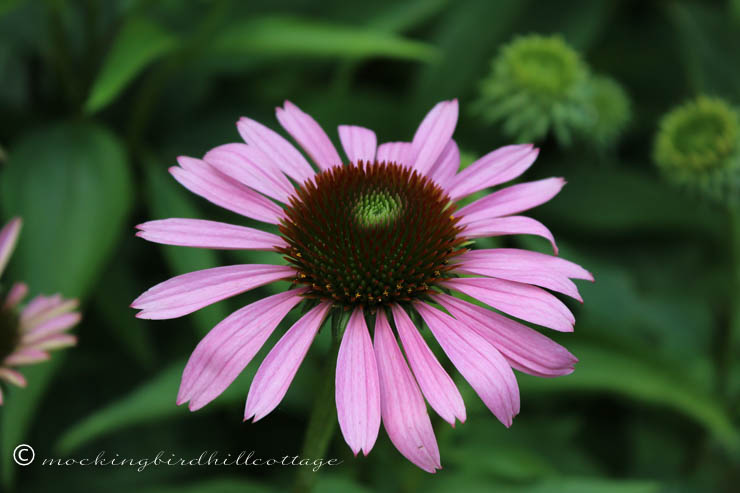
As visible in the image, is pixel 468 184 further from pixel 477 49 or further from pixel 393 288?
pixel 477 49

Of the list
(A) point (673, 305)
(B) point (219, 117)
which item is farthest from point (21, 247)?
(A) point (673, 305)

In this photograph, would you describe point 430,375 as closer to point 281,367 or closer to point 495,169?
point 281,367

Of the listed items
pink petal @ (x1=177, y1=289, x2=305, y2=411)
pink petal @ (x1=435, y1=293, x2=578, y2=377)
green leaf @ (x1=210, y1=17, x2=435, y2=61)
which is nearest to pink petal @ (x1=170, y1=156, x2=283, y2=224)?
pink petal @ (x1=177, y1=289, x2=305, y2=411)

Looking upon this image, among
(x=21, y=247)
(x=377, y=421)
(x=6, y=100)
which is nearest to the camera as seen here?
(x=377, y=421)

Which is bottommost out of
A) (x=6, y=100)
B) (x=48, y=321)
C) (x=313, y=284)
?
(x=48, y=321)

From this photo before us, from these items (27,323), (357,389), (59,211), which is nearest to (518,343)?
(357,389)

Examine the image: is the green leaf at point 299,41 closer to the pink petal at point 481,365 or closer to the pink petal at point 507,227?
the pink petal at point 507,227

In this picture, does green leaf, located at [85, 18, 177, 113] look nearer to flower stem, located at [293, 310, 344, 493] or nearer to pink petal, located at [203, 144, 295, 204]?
pink petal, located at [203, 144, 295, 204]

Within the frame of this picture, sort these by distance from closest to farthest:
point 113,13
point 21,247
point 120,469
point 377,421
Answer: point 377,421, point 21,247, point 120,469, point 113,13
